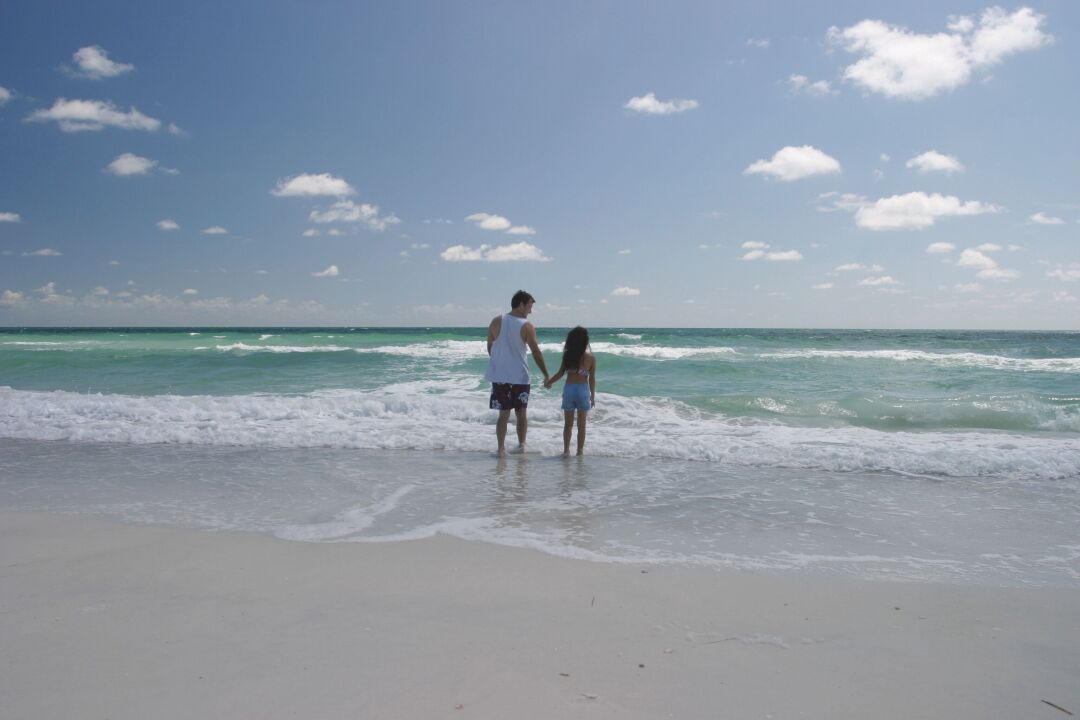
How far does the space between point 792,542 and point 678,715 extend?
253cm

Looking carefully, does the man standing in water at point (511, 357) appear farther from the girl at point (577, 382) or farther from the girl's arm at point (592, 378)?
the girl's arm at point (592, 378)

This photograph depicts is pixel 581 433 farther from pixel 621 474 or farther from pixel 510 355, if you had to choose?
pixel 510 355

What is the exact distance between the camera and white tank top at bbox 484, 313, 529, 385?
738 cm

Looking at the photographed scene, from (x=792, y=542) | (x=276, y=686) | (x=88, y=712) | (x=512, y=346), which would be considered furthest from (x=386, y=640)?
(x=512, y=346)

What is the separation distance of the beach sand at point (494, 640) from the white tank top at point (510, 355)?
137 inches

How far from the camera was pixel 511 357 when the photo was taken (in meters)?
7.45

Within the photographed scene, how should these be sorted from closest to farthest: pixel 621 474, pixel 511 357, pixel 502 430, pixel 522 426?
pixel 621 474 < pixel 511 357 < pixel 502 430 < pixel 522 426

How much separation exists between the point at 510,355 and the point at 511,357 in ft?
0.09

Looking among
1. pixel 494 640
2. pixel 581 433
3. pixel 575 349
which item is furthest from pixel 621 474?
pixel 494 640

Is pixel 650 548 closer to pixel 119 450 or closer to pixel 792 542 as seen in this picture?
pixel 792 542

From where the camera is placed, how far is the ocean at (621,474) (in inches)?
177

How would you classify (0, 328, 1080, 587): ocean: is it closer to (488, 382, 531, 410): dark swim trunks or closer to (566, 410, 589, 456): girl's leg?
(566, 410, 589, 456): girl's leg

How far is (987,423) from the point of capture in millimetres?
10398

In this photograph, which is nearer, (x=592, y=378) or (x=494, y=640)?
(x=494, y=640)
